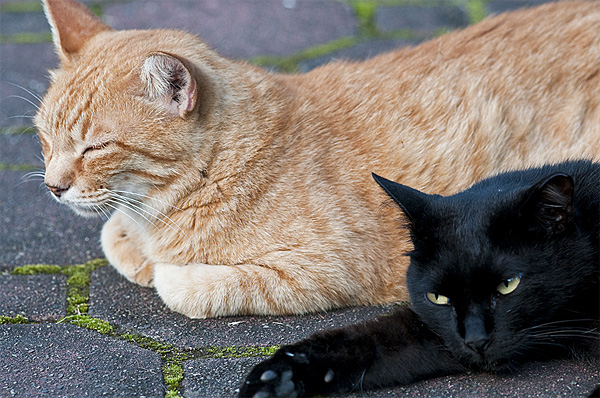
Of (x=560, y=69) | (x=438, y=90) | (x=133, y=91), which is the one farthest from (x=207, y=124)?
(x=560, y=69)

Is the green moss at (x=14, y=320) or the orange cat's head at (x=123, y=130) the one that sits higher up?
the orange cat's head at (x=123, y=130)

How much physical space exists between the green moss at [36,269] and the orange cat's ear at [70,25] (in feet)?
3.35

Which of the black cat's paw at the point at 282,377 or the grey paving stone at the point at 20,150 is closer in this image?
the black cat's paw at the point at 282,377

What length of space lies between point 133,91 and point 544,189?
1.76 meters

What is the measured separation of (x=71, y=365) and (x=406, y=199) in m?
1.37

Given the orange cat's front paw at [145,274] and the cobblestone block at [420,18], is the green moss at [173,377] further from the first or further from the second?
the cobblestone block at [420,18]

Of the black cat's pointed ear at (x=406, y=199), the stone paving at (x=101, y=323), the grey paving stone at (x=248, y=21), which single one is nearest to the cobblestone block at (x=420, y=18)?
the stone paving at (x=101, y=323)

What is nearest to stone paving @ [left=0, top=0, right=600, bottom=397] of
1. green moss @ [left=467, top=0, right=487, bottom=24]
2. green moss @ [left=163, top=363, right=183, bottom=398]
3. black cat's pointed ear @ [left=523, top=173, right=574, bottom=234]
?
green moss @ [left=163, top=363, right=183, bottom=398]

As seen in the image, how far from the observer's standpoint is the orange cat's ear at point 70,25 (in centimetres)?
338

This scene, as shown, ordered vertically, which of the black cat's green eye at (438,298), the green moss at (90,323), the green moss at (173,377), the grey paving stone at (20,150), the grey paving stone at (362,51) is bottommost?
the green moss at (90,323)

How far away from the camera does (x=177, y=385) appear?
2.46m

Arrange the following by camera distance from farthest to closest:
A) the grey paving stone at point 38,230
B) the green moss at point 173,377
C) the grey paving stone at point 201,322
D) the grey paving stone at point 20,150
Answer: the grey paving stone at point 20,150
the grey paving stone at point 38,230
the grey paving stone at point 201,322
the green moss at point 173,377

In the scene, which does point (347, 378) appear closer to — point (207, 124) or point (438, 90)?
point (207, 124)

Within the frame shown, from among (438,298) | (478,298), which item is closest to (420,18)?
(438,298)
